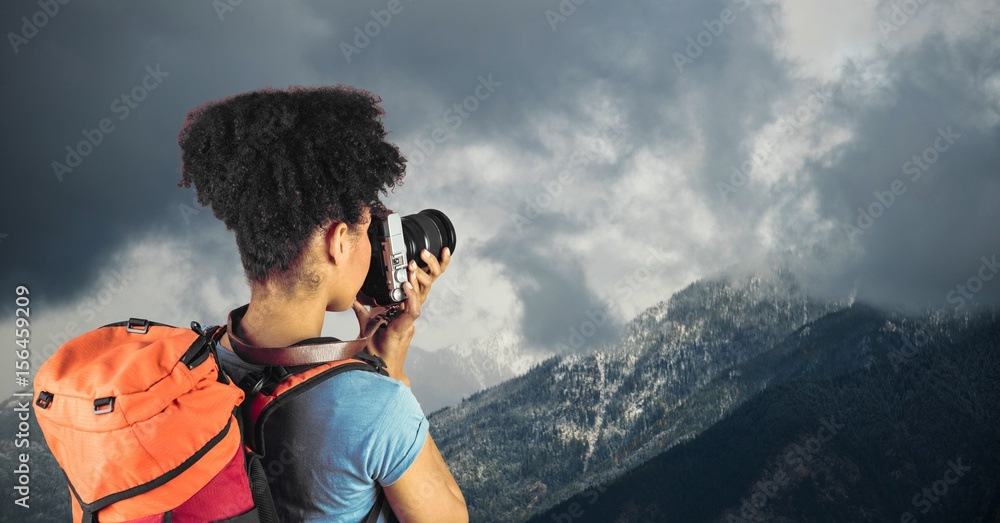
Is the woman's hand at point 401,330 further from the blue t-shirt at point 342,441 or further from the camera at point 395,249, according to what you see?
the blue t-shirt at point 342,441

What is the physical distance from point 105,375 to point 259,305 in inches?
18.4

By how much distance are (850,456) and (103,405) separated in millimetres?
23796

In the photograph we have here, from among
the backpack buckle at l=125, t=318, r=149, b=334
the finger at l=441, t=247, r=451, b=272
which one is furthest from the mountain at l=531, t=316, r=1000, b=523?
the backpack buckle at l=125, t=318, r=149, b=334

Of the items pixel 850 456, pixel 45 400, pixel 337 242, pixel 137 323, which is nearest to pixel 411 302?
pixel 337 242

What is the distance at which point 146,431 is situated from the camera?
1.40 metres

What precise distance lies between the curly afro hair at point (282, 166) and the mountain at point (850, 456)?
21.1m

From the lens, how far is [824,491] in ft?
66.2

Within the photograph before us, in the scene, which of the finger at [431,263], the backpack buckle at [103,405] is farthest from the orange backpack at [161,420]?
the finger at [431,263]

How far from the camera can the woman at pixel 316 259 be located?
5.26 feet

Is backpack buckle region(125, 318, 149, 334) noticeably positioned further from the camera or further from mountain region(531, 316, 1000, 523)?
mountain region(531, 316, 1000, 523)

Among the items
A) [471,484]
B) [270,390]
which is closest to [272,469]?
[270,390]

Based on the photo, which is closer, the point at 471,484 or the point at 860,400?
the point at 860,400

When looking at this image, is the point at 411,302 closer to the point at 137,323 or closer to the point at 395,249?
the point at 395,249

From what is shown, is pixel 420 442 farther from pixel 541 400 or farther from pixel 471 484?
pixel 541 400
